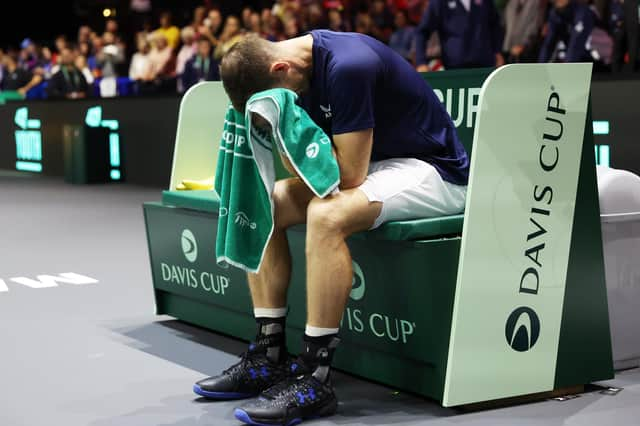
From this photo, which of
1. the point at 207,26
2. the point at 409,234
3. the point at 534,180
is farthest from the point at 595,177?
the point at 207,26

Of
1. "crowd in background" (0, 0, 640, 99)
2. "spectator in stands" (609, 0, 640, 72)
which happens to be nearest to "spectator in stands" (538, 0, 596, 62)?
"crowd in background" (0, 0, 640, 99)

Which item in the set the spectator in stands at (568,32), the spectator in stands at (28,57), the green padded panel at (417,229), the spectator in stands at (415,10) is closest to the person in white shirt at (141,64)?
the spectator in stands at (28,57)

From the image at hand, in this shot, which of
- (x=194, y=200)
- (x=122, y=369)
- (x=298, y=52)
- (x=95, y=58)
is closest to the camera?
(x=298, y=52)

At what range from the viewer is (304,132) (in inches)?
114

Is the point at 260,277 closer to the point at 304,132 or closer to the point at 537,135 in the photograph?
the point at 304,132

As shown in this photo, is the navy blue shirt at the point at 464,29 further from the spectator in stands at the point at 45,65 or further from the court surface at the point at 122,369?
the spectator in stands at the point at 45,65

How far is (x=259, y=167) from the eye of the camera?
2955 mm

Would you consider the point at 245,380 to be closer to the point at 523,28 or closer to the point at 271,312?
the point at 271,312

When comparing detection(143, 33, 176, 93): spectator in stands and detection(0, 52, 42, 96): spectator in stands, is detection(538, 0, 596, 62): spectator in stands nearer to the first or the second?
detection(143, 33, 176, 93): spectator in stands

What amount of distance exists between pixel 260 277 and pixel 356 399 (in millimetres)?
463

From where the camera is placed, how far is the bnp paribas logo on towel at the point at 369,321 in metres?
2.99

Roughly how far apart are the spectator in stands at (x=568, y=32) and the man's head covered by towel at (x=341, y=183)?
14.2 feet

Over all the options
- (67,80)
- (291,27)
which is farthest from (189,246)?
(67,80)

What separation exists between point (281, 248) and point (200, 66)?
8433 millimetres
